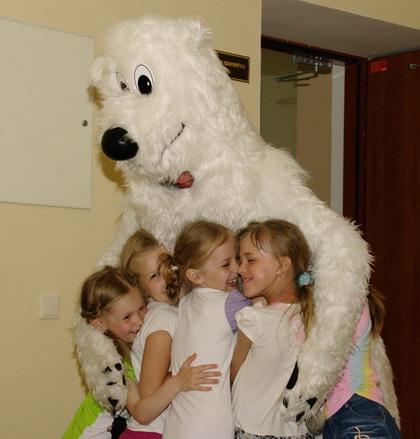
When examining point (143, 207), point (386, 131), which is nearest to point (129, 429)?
point (143, 207)

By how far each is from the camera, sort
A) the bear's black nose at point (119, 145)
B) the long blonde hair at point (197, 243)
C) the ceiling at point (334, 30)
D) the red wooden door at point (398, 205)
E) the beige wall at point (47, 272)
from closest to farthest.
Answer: the bear's black nose at point (119, 145) < the long blonde hair at point (197, 243) < the beige wall at point (47, 272) < the ceiling at point (334, 30) < the red wooden door at point (398, 205)

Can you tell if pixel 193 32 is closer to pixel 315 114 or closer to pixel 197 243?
pixel 197 243

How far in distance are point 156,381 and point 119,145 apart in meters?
0.66

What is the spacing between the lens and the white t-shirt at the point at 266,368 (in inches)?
84.5

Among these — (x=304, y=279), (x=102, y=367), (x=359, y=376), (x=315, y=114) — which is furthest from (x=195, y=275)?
(x=315, y=114)

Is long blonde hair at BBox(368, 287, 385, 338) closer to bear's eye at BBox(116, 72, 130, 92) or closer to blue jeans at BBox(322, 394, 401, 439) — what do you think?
blue jeans at BBox(322, 394, 401, 439)

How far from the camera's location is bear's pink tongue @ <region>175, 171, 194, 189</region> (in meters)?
2.25

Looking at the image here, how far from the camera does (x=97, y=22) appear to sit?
2.99 metres

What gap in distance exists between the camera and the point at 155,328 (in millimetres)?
2312

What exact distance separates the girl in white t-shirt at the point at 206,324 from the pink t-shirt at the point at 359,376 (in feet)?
1.02

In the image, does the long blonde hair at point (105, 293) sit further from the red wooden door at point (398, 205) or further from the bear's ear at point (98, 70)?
the red wooden door at point (398, 205)

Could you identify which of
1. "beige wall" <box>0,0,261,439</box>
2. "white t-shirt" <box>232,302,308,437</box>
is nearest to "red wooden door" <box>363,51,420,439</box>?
"beige wall" <box>0,0,261,439</box>

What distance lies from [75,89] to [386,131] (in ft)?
5.77

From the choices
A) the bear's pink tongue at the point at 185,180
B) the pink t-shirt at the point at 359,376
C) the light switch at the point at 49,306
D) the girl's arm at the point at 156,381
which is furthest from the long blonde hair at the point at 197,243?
the light switch at the point at 49,306
